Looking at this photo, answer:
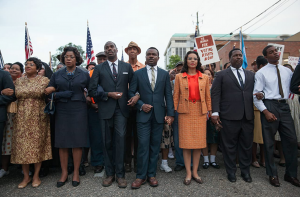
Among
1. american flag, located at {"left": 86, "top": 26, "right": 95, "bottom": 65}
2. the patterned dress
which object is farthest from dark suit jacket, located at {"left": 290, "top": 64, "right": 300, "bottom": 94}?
american flag, located at {"left": 86, "top": 26, "right": 95, "bottom": 65}

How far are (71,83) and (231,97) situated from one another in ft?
9.80

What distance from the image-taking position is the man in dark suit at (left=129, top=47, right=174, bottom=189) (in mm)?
3635

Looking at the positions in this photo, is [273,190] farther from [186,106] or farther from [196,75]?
[196,75]

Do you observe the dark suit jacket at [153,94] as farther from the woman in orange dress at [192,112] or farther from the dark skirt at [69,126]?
the dark skirt at [69,126]

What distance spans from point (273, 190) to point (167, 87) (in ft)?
8.11

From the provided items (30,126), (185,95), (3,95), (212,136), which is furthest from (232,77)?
(3,95)

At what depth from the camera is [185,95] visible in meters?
3.79

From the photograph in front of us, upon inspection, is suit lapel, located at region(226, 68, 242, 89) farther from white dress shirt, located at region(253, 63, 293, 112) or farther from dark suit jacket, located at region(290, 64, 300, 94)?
dark suit jacket, located at region(290, 64, 300, 94)

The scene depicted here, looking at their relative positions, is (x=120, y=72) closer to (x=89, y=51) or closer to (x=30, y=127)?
(x=30, y=127)

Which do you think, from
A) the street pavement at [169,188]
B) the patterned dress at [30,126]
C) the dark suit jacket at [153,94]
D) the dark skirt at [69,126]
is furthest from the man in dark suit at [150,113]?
the patterned dress at [30,126]

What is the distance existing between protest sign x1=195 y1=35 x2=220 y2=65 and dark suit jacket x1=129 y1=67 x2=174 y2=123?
348cm

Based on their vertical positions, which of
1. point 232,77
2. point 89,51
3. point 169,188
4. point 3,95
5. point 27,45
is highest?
point 27,45

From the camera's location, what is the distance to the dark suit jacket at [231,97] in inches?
148

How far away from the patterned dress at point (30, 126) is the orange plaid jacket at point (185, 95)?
2.53m
